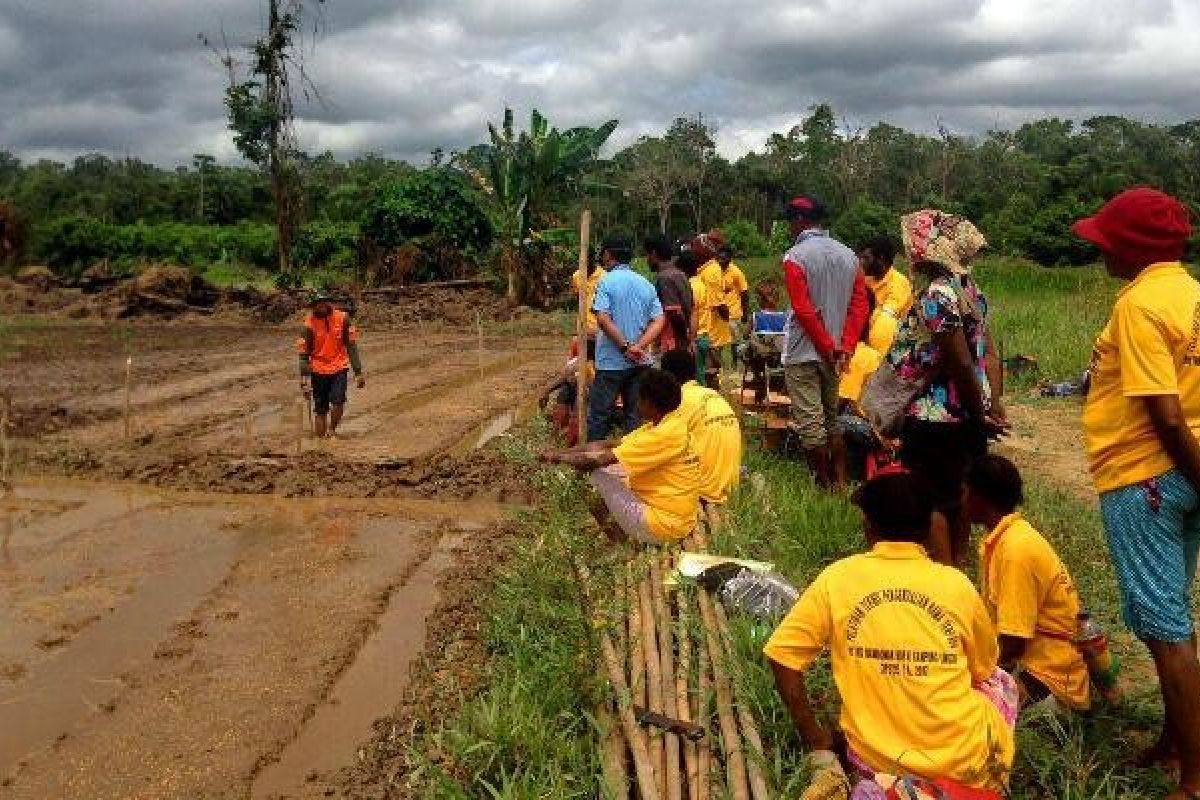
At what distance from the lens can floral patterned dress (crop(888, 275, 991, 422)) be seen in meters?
4.05

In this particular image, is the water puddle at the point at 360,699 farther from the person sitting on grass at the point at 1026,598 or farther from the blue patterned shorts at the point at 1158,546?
the blue patterned shorts at the point at 1158,546

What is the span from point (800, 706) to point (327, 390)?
7294 millimetres

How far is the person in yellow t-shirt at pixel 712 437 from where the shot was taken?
507cm

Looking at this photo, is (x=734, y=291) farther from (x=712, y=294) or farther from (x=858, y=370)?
(x=858, y=370)

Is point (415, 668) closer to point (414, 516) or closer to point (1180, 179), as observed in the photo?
point (414, 516)

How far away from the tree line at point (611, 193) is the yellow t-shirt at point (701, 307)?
13355 mm

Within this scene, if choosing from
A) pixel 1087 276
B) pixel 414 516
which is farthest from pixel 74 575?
pixel 1087 276

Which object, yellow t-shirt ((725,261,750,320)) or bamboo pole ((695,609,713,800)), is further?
yellow t-shirt ((725,261,750,320))

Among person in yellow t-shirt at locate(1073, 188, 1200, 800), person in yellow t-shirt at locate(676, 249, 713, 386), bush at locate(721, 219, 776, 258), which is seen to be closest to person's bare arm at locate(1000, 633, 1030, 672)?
person in yellow t-shirt at locate(1073, 188, 1200, 800)

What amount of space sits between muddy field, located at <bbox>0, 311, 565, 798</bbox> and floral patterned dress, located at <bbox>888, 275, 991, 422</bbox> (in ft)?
8.47

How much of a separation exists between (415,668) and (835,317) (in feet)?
10.1

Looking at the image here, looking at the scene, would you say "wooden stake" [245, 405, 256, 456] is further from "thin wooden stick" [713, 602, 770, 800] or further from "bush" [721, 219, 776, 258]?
"bush" [721, 219, 776, 258]

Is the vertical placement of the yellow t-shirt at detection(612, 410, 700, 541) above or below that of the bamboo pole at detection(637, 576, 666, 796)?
above

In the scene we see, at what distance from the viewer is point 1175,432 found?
272 centimetres
